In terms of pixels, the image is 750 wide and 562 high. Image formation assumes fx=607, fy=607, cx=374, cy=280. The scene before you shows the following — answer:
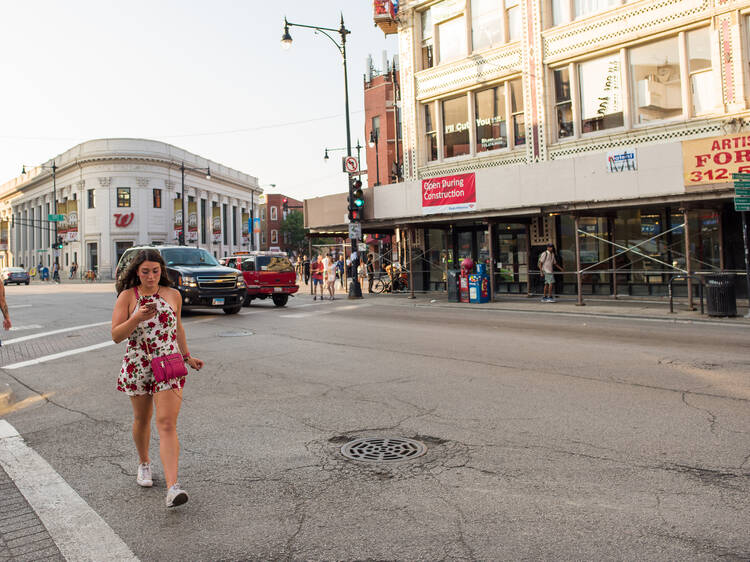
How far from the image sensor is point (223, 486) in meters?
4.34

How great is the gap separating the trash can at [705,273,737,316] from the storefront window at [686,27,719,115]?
6347 millimetres

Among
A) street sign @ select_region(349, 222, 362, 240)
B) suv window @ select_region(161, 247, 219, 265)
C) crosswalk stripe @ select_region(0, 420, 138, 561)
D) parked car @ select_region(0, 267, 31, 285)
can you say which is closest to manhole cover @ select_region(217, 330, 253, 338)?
suv window @ select_region(161, 247, 219, 265)

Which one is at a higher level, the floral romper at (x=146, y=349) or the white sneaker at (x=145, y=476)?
the floral romper at (x=146, y=349)

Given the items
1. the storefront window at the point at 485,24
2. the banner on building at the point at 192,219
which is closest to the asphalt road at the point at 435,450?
the storefront window at the point at 485,24

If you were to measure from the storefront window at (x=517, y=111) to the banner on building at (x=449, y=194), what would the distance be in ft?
10.8

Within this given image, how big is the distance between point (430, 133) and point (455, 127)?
132 cm

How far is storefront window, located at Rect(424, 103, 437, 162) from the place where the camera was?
2529cm

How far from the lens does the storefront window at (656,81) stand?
60.1 ft

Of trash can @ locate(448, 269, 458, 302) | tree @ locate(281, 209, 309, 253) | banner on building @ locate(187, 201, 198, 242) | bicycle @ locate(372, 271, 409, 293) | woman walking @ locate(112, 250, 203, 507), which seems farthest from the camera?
tree @ locate(281, 209, 309, 253)

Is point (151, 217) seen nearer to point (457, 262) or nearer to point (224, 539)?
point (457, 262)

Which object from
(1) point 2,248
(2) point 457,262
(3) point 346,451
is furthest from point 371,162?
(1) point 2,248

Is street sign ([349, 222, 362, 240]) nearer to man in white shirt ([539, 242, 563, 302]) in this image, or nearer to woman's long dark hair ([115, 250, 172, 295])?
man in white shirt ([539, 242, 563, 302])

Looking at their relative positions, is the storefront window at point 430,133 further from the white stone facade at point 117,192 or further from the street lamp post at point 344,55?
the white stone facade at point 117,192

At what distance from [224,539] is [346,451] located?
1673 millimetres
